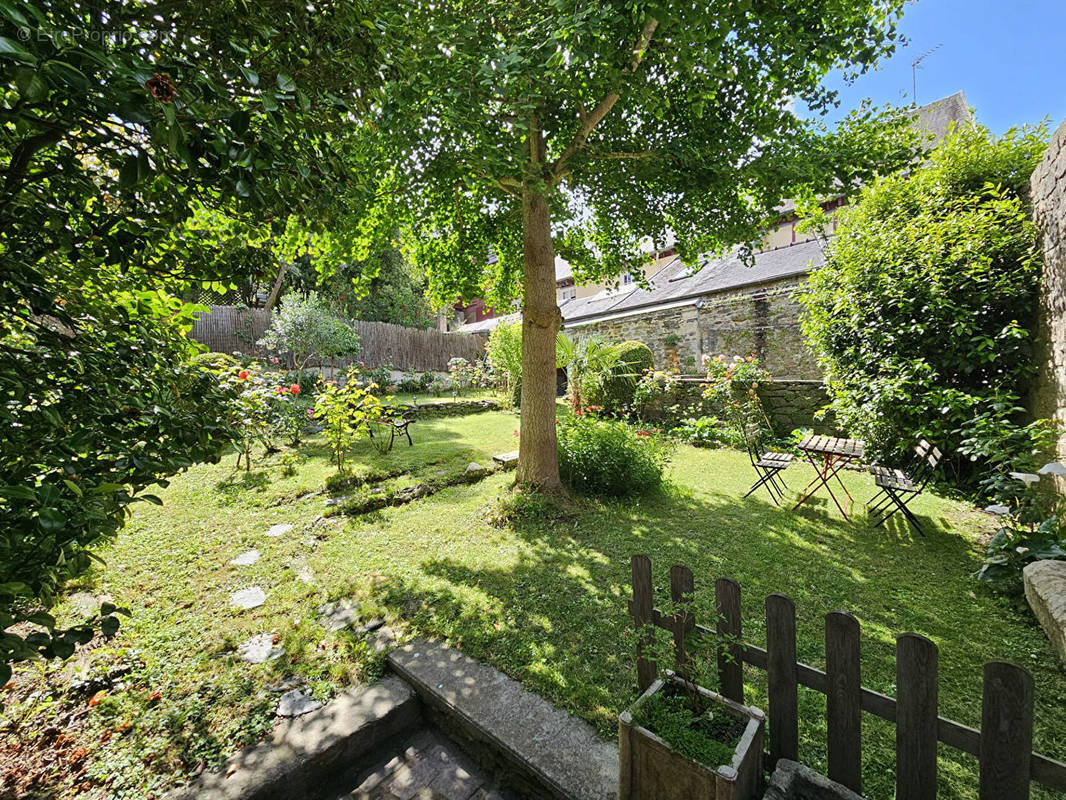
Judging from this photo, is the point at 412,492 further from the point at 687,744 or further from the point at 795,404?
the point at 795,404

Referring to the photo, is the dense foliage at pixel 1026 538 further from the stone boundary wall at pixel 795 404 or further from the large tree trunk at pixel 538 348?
the stone boundary wall at pixel 795 404

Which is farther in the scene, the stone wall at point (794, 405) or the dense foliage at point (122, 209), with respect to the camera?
the stone wall at point (794, 405)

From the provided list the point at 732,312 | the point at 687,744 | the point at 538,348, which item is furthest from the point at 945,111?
the point at 687,744

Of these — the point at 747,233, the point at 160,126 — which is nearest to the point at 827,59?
the point at 747,233

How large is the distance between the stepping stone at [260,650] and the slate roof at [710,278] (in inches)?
324

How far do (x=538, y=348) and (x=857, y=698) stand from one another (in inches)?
154

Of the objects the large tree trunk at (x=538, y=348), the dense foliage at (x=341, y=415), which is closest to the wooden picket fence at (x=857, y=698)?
the large tree trunk at (x=538, y=348)

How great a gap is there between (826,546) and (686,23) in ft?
14.0

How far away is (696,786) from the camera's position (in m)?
1.42

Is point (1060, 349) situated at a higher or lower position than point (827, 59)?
lower

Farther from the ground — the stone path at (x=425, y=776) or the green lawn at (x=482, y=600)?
the green lawn at (x=482, y=600)

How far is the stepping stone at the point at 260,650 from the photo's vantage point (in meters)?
2.48

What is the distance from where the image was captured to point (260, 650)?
8.38ft

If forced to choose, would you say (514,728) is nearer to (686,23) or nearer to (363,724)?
(363,724)
